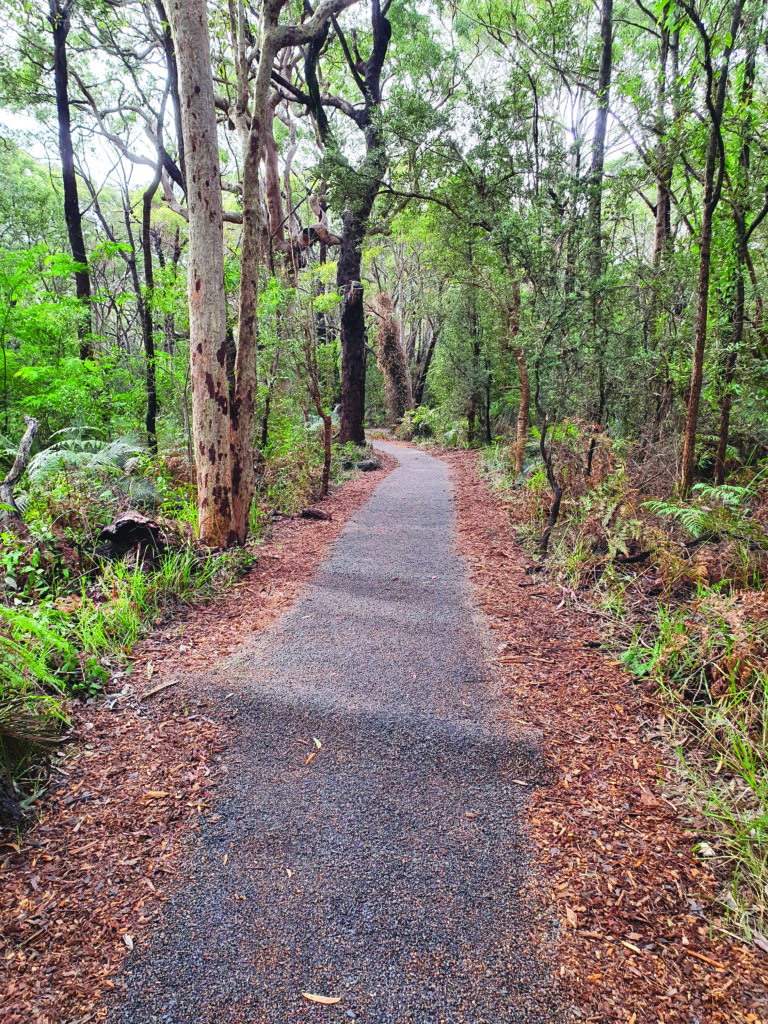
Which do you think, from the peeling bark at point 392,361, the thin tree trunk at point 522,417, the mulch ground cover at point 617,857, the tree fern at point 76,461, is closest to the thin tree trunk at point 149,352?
the tree fern at point 76,461

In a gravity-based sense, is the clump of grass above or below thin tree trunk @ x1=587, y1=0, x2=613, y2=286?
below

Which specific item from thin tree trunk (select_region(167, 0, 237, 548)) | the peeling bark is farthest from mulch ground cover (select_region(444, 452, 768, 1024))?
the peeling bark

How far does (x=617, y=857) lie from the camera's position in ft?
7.00

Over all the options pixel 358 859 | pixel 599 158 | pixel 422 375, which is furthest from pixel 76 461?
pixel 422 375

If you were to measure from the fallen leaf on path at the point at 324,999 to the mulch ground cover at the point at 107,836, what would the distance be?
0.66m

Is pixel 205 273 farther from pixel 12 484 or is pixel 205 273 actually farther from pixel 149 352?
pixel 149 352

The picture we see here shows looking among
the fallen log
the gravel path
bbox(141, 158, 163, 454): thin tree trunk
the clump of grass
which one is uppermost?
bbox(141, 158, 163, 454): thin tree trunk

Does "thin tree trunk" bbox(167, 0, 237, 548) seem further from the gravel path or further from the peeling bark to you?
the peeling bark

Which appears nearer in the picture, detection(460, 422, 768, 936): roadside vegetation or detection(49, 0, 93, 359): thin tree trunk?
detection(460, 422, 768, 936): roadside vegetation

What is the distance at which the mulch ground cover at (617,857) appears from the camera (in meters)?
1.64

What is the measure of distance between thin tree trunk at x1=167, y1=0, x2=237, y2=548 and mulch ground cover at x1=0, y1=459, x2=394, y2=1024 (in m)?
1.92

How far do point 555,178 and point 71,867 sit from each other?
8682 mm

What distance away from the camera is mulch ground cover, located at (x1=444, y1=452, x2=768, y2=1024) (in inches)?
64.6

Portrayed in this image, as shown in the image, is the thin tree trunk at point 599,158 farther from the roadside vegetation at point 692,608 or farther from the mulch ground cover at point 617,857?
the mulch ground cover at point 617,857
